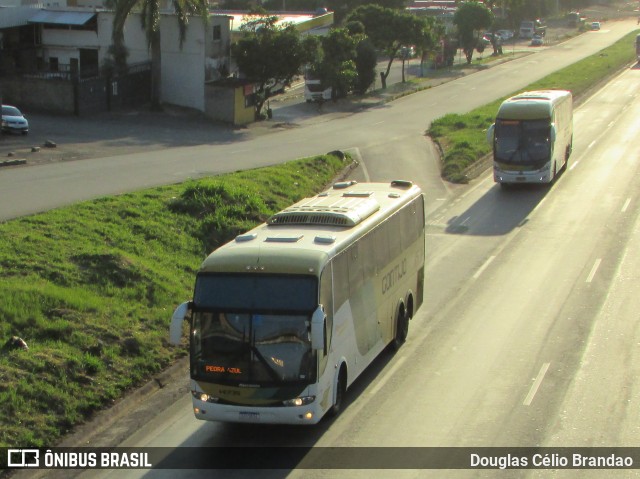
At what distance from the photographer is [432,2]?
527ft

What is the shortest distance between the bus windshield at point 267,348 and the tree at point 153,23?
45497mm

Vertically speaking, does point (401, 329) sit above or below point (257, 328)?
below

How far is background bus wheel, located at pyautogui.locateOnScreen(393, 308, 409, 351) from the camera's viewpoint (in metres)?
20.4

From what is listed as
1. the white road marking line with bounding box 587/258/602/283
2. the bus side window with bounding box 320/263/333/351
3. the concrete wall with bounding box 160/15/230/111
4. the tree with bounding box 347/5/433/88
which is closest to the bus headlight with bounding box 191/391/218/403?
the bus side window with bounding box 320/263/333/351

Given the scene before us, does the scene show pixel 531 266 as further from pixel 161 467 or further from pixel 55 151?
pixel 55 151

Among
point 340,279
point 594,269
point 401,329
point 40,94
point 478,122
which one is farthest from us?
point 40,94

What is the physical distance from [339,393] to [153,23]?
45.0 m

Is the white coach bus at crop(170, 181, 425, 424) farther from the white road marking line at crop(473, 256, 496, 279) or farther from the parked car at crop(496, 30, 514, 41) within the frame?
the parked car at crop(496, 30, 514, 41)

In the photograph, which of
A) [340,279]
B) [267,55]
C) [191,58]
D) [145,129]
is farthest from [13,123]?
[340,279]

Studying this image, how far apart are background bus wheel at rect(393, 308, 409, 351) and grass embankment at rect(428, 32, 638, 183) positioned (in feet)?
66.7

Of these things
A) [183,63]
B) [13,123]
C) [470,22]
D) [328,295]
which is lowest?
[13,123]

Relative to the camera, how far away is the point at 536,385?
17906 mm

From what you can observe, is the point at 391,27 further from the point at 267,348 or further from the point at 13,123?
the point at 267,348

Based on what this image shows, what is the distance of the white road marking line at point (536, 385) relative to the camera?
56.1 feet
